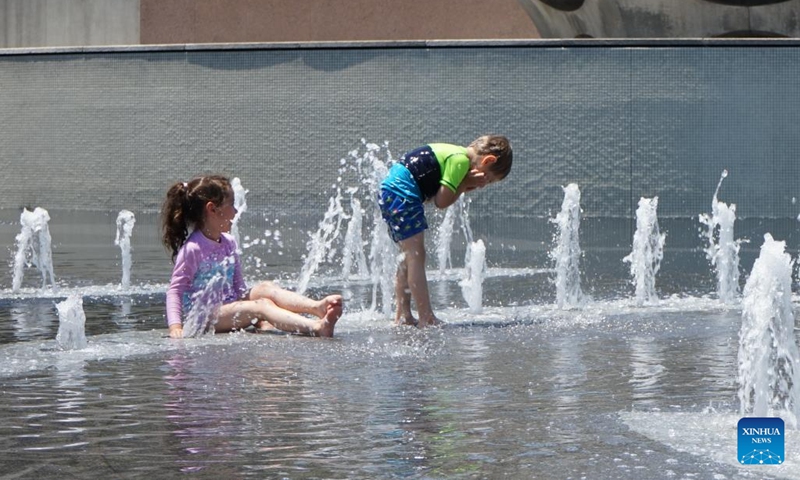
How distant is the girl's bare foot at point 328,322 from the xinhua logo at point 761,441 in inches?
91.9

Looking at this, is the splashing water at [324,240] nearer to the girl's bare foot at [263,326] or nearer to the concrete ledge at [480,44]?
the concrete ledge at [480,44]

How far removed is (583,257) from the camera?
10578 mm

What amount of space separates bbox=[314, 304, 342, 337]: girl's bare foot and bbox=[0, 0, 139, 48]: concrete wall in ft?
59.3

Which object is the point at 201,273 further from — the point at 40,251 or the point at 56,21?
the point at 56,21

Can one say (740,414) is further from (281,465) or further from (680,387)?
(281,465)

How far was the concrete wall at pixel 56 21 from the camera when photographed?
75.8ft

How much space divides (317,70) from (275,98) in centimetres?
57

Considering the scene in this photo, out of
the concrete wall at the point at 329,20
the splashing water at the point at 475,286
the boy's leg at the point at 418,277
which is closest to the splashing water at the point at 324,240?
the splashing water at the point at 475,286

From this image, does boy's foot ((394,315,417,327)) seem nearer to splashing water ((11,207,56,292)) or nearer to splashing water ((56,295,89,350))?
splashing water ((56,295,89,350))

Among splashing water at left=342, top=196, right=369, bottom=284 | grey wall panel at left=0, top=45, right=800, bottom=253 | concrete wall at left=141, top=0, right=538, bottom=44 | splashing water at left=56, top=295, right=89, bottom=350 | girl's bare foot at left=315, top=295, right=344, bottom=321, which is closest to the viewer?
splashing water at left=56, top=295, right=89, bottom=350

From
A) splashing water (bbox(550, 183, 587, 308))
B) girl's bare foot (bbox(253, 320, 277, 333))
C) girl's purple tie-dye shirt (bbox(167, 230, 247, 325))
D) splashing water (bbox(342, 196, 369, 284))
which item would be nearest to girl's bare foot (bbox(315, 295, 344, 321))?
girl's bare foot (bbox(253, 320, 277, 333))

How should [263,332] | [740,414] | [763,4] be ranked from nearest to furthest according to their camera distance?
[740,414] → [263,332] → [763,4]

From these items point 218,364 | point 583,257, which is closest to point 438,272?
point 583,257

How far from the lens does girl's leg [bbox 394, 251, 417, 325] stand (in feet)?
21.0
